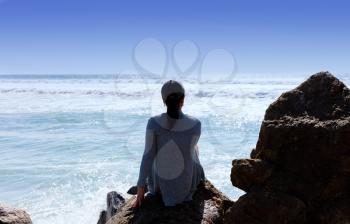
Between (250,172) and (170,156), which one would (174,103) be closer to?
(170,156)

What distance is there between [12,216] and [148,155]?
10.4 feet

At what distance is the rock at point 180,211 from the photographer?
482 cm

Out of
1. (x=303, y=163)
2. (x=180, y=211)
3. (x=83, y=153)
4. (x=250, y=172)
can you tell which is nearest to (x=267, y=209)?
(x=250, y=172)

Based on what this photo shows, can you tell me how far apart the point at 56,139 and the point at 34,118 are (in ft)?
29.5

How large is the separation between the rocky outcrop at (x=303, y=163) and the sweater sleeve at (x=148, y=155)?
845mm

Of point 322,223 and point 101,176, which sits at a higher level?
point 322,223

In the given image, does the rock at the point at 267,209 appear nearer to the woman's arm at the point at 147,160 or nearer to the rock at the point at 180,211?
the rock at the point at 180,211

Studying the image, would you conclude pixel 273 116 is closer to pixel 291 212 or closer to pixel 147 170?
pixel 291 212

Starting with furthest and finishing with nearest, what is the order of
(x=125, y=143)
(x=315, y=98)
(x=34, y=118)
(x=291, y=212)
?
(x=34, y=118) < (x=125, y=143) < (x=315, y=98) < (x=291, y=212)

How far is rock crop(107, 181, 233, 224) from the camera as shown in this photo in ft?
15.8

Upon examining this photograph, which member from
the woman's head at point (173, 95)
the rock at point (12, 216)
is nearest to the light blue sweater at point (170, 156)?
the woman's head at point (173, 95)

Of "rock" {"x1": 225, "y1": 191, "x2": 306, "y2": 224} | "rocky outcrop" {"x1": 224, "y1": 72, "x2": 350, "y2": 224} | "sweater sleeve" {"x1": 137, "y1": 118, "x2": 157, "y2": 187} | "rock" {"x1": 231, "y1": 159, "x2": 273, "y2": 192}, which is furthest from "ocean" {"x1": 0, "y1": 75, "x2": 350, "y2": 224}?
"rock" {"x1": 225, "y1": 191, "x2": 306, "y2": 224}

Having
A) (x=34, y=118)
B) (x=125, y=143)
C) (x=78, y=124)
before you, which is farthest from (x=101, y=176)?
(x=34, y=118)

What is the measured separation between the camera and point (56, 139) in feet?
65.2
